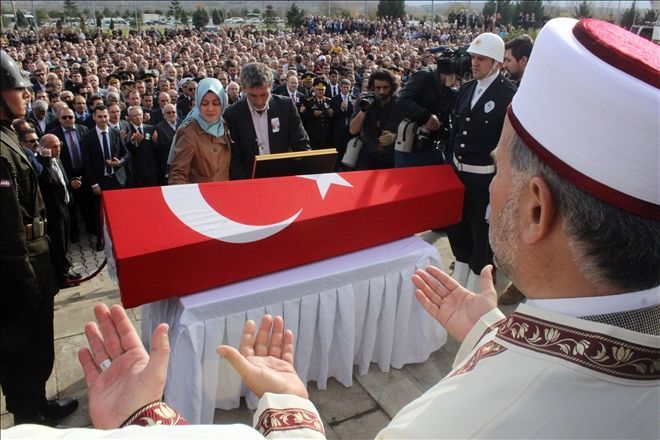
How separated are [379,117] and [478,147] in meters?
1.75

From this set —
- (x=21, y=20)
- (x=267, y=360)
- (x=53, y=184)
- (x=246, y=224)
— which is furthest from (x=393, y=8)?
(x=267, y=360)

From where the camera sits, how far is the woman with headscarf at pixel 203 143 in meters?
3.06

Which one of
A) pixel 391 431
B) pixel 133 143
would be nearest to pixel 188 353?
pixel 391 431

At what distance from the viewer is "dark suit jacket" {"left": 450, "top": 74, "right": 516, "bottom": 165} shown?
11.2 ft

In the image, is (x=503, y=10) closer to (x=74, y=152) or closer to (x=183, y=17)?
(x=183, y=17)

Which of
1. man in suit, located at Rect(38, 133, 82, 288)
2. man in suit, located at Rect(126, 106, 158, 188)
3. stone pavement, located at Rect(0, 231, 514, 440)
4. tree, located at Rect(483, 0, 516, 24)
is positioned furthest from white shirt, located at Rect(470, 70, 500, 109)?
tree, located at Rect(483, 0, 516, 24)

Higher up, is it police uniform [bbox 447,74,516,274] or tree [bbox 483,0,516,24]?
tree [bbox 483,0,516,24]

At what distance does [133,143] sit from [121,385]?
192 inches

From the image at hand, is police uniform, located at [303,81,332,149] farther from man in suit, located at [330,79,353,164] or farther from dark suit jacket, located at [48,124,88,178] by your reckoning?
dark suit jacket, located at [48,124,88,178]

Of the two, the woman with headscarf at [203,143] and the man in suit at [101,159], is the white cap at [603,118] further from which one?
the man in suit at [101,159]

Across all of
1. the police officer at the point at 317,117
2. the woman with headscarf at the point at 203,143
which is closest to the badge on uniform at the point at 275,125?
the woman with headscarf at the point at 203,143

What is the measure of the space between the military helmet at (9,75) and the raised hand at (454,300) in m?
1.81

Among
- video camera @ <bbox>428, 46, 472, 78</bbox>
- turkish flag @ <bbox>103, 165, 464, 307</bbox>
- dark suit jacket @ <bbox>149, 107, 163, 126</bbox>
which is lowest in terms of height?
dark suit jacket @ <bbox>149, 107, 163, 126</bbox>

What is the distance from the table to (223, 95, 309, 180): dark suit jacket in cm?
124
